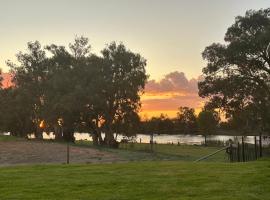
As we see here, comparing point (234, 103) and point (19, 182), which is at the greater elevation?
point (234, 103)

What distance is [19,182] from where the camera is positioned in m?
14.1

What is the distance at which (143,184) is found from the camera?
12867 mm

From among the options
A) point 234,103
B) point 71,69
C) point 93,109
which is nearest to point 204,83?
point 234,103

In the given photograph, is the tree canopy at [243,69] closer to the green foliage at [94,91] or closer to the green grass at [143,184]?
the green foliage at [94,91]

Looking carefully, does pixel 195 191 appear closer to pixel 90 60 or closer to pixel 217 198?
pixel 217 198

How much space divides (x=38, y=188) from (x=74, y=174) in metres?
3.00

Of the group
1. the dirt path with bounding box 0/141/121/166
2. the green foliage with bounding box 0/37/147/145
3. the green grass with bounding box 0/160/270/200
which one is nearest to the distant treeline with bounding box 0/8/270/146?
the green foliage with bounding box 0/37/147/145

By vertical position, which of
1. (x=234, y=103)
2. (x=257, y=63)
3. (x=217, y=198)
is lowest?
(x=217, y=198)

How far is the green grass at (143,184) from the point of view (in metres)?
11.3

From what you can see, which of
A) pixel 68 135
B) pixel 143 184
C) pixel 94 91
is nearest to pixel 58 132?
pixel 68 135

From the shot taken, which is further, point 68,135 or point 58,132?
point 58,132

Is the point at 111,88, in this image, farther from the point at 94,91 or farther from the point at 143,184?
the point at 143,184

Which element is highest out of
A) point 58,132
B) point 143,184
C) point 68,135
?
point 58,132

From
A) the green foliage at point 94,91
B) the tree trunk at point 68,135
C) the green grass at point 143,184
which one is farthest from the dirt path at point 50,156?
the tree trunk at point 68,135
